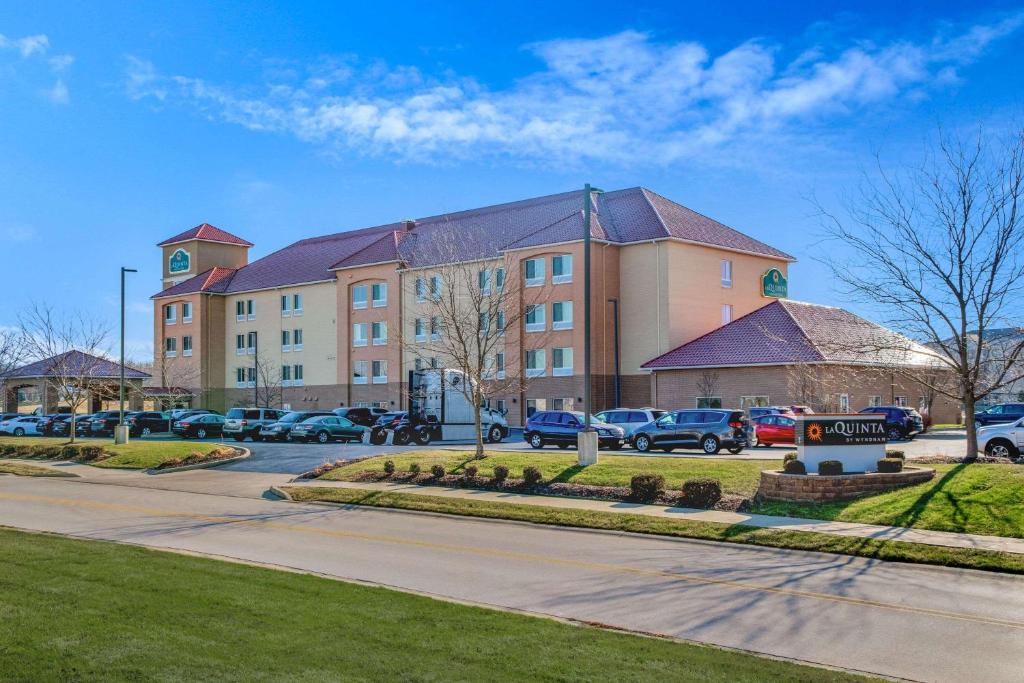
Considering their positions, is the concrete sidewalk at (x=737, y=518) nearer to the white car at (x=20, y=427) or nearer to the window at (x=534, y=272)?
the window at (x=534, y=272)

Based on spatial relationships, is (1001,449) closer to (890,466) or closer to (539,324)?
(890,466)

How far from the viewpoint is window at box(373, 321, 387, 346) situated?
235 feet

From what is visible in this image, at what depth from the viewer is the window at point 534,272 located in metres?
61.2

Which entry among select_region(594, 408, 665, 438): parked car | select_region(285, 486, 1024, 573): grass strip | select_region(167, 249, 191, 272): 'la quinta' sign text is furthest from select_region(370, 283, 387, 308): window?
select_region(285, 486, 1024, 573): grass strip

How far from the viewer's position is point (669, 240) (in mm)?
58312

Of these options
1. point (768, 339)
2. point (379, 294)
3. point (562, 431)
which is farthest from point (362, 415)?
point (379, 294)

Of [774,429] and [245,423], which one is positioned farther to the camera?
[245,423]

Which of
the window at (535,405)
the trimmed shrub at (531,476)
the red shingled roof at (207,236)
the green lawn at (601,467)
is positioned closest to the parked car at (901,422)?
the green lawn at (601,467)

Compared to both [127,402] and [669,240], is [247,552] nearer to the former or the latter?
[669,240]

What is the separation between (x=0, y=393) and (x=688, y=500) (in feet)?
255

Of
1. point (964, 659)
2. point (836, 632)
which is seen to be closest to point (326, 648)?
point (836, 632)

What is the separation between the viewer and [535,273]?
61438 mm

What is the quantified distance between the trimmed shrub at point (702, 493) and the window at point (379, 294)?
5281 cm

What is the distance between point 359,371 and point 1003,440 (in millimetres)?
52973
